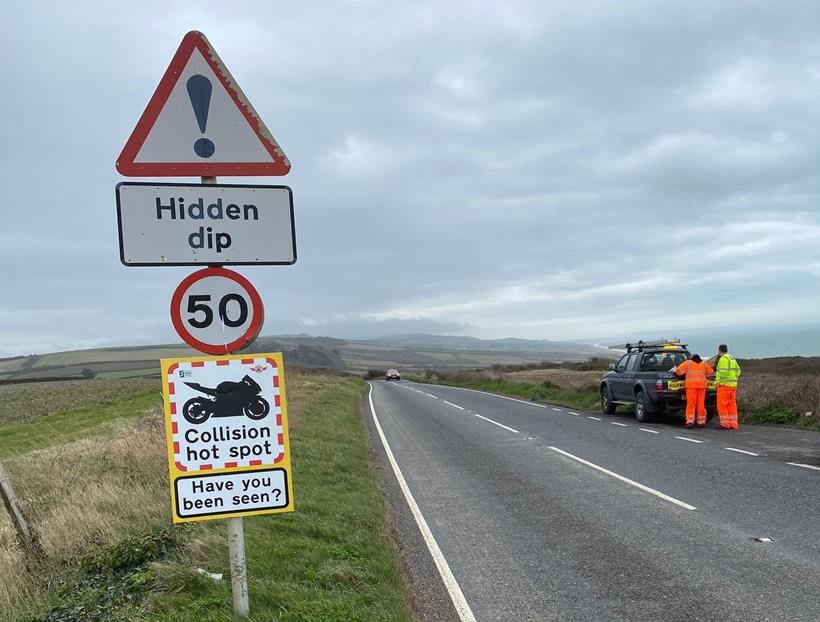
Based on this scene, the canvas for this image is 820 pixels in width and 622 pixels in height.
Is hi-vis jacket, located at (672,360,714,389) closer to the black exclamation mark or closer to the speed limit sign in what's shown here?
the speed limit sign

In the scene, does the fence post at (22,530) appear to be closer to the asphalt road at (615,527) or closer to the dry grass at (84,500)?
the dry grass at (84,500)

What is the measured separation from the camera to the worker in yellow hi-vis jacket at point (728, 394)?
45.5ft

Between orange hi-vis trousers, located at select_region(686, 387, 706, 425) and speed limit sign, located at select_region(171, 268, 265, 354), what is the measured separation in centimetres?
1375

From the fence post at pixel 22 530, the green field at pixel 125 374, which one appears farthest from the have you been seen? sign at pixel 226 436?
the green field at pixel 125 374

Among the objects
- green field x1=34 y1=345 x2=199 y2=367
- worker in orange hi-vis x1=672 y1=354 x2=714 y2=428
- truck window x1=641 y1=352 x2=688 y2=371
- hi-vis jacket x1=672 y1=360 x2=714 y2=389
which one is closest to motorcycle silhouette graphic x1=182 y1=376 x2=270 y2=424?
worker in orange hi-vis x1=672 y1=354 x2=714 y2=428

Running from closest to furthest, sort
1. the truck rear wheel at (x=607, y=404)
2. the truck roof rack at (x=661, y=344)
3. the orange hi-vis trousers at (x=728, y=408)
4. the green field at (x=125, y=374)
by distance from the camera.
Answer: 1. the orange hi-vis trousers at (x=728, y=408)
2. the truck roof rack at (x=661, y=344)
3. the truck rear wheel at (x=607, y=404)
4. the green field at (x=125, y=374)

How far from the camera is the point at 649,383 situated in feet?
51.8

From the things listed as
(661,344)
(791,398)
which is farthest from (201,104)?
(661,344)

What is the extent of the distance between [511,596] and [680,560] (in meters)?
1.70

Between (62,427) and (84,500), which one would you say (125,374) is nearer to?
(62,427)

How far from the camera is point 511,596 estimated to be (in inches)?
190

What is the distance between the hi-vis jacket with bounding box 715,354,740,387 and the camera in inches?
548

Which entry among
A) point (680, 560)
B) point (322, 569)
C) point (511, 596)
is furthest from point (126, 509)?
point (680, 560)

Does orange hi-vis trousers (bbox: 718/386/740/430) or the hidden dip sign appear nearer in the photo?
the hidden dip sign
